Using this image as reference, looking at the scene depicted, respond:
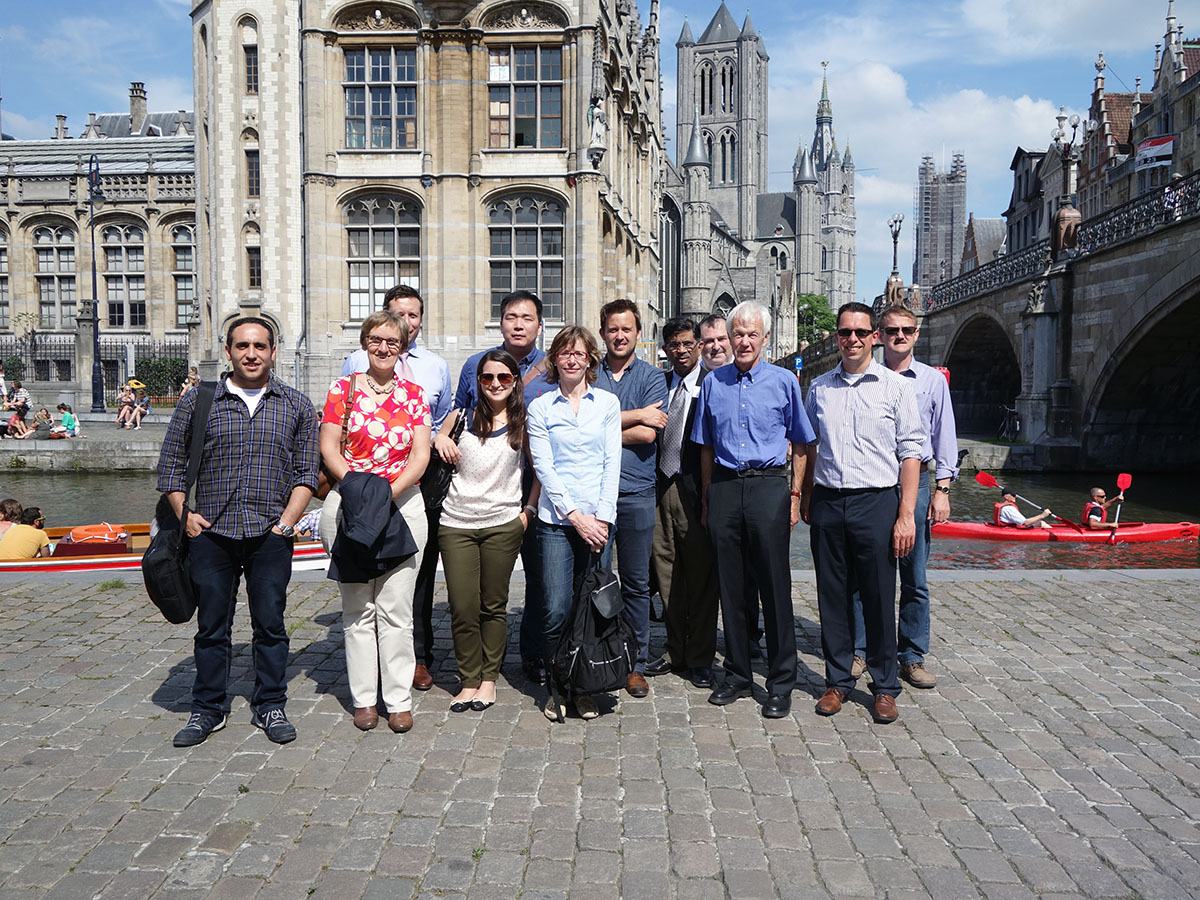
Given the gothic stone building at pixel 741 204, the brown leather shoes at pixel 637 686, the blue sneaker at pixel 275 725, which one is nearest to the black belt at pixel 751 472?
the brown leather shoes at pixel 637 686

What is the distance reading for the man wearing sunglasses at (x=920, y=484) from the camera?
5473 mm

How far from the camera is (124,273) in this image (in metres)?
42.4

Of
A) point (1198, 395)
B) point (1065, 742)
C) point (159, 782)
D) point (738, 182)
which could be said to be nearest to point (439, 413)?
point (159, 782)

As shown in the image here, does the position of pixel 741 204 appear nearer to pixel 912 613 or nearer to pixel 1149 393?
pixel 1149 393

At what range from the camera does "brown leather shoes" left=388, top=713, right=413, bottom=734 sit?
4586mm

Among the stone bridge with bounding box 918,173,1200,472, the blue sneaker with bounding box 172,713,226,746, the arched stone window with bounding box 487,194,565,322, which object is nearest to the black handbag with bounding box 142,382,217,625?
the blue sneaker with bounding box 172,713,226,746

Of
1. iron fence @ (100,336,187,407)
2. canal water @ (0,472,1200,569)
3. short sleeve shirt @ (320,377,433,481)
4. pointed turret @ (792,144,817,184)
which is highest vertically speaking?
pointed turret @ (792,144,817,184)

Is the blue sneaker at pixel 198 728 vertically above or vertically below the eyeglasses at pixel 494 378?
below

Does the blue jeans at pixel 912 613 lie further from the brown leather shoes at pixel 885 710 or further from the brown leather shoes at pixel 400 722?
the brown leather shoes at pixel 400 722

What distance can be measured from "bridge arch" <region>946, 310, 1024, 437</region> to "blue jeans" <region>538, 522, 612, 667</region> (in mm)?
32703

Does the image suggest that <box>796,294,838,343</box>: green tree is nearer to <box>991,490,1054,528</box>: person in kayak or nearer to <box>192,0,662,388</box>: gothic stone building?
<box>192,0,662,388</box>: gothic stone building

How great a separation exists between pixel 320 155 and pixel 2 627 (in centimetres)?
2043

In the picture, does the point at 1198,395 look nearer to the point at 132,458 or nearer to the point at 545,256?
the point at 545,256

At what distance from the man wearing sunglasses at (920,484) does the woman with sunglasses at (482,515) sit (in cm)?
225
